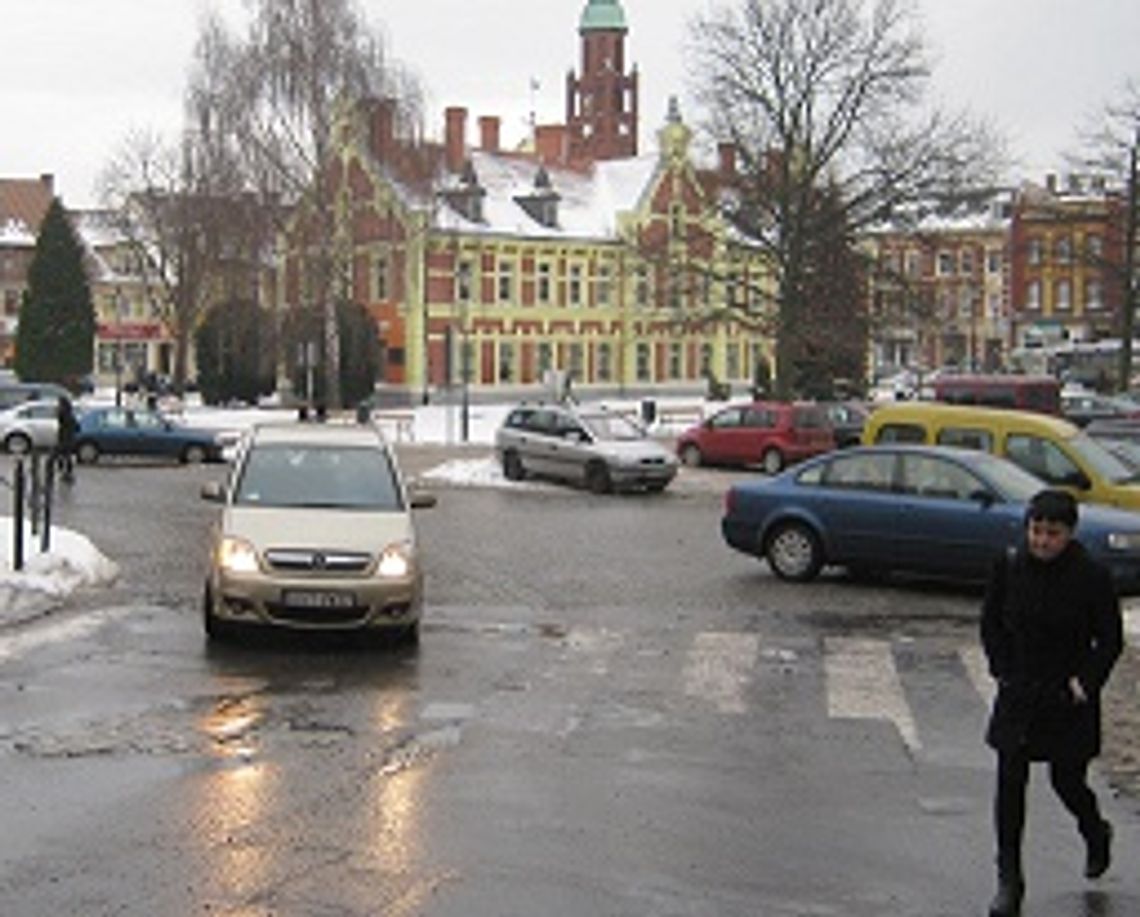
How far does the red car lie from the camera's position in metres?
37.9

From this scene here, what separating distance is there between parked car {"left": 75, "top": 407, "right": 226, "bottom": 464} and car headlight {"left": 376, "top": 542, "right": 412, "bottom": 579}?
27.0 m

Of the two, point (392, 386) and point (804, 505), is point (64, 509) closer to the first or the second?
point (804, 505)

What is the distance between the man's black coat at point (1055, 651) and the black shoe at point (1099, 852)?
20.5 inches

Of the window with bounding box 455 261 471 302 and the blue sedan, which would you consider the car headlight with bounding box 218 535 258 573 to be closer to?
the blue sedan

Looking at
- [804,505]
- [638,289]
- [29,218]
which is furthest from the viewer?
[29,218]

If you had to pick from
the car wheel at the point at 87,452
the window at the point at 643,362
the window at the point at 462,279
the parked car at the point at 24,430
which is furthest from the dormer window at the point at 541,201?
the car wheel at the point at 87,452

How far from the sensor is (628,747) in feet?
33.4

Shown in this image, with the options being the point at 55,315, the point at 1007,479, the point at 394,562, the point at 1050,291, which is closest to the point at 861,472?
the point at 1007,479

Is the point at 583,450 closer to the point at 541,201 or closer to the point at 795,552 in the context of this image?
the point at 795,552

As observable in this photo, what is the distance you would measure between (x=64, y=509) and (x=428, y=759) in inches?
720

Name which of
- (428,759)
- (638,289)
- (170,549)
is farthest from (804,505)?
(638,289)

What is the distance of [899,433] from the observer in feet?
72.4

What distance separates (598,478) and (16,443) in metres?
16.7

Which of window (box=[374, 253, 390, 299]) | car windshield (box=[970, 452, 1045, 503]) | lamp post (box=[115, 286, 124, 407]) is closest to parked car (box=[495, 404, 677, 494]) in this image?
car windshield (box=[970, 452, 1045, 503])
